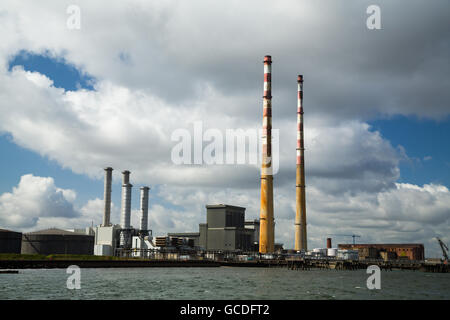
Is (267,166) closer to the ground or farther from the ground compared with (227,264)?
farther from the ground

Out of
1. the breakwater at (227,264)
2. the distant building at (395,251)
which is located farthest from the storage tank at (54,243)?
the distant building at (395,251)

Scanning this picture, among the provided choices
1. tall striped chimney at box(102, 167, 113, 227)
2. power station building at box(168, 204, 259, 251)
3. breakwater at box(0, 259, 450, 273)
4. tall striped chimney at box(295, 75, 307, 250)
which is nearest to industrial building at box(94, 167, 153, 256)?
tall striped chimney at box(102, 167, 113, 227)

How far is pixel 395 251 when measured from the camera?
195 metres

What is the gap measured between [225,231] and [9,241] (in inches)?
2425

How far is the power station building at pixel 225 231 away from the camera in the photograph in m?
141

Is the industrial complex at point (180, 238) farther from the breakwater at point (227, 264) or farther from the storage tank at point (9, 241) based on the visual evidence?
the breakwater at point (227, 264)

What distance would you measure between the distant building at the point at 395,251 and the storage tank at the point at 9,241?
124 metres

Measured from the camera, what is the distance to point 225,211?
143250 millimetres

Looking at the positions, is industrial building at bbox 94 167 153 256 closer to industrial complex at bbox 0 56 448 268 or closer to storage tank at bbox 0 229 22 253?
industrial complex at bbox 0 56 448 268

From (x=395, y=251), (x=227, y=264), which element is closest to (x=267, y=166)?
(x=227, y=264)

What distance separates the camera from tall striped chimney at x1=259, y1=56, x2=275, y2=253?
11038 centimetres

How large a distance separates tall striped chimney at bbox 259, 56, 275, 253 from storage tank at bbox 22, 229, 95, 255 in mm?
41475

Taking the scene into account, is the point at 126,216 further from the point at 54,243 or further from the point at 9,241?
the point at 9,241
